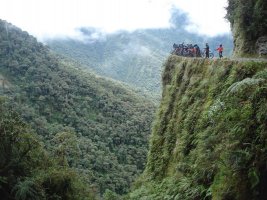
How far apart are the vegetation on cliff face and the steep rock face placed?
14.3ft

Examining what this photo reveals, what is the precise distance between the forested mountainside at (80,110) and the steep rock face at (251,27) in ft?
131

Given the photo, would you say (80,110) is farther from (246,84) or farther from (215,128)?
(246,84)

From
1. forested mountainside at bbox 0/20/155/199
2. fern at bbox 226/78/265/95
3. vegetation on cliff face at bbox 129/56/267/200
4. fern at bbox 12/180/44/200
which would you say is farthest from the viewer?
forested mountainside at bbox 0/20/155/199

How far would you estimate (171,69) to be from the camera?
2466 cm

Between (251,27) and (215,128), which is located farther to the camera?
(251,27)

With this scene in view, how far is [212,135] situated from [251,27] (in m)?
12.5

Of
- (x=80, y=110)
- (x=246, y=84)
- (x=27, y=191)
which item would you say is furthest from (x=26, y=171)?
(x=80, y=110)

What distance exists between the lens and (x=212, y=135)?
11836 mm

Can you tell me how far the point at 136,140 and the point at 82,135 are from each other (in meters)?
11.8

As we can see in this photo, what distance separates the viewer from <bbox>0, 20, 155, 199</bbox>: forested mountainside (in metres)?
72.3

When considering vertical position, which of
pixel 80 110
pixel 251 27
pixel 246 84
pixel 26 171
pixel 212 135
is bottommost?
pixel 80 110

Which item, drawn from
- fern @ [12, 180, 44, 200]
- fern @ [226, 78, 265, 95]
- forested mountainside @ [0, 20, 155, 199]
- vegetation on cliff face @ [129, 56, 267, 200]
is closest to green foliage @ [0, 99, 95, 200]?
fern @ [12, 180, 44, 200]

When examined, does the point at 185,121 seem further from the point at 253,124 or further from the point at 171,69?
the point at 171,69

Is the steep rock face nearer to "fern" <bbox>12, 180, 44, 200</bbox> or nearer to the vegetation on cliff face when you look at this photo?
the vegetation on cliff face
